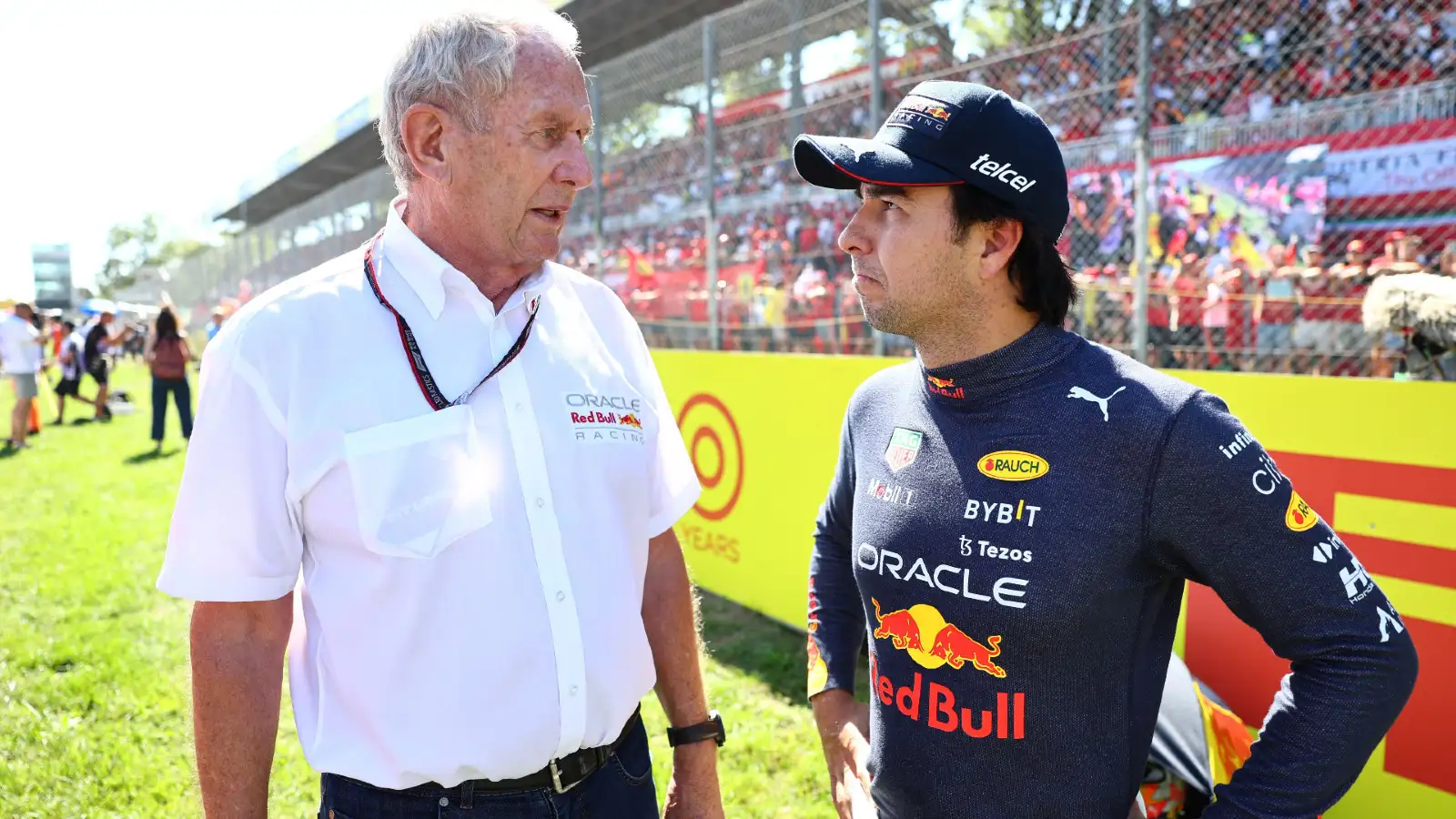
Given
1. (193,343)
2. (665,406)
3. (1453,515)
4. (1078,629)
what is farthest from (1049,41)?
(193,343)

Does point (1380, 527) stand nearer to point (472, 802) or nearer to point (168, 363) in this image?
point (472, 802)

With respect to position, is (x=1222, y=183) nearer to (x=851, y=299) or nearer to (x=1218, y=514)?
(x=851, y=299)

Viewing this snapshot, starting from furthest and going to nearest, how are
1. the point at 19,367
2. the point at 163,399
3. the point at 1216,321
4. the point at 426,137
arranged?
the point at 19,367
the point at 163,399
the point at 1216,321
the point at 426,137

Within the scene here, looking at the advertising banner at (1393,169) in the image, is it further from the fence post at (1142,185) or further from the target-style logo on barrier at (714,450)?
the target-style logo on barrier at (714,450)

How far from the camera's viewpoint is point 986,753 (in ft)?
4.73

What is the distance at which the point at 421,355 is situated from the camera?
1597 mm

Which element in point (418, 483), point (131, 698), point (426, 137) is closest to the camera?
point (418, 483)

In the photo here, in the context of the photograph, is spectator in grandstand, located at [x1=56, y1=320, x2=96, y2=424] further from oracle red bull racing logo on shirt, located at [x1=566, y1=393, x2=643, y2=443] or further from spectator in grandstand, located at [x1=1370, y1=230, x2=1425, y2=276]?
A: spectator in grandstand, located at [x1=1370, y1=230, x2=1425, y2=276]

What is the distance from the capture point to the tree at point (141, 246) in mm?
94312

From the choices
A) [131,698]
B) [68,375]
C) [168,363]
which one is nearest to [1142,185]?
[131,698]

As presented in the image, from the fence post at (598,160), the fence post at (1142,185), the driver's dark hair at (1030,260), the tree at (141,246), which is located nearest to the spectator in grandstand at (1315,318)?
the fence post at (1142,185)

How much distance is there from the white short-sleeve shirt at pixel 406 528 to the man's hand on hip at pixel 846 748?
39 cm

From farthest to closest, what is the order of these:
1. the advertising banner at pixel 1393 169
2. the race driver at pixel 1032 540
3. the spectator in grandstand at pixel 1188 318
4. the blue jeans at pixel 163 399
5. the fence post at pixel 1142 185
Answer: the blue jeans at pixel 163 399
the spectator in grandstand at pixel 1188 318
the advertising banner at pixel 1393 169
the fence post at pixel 1142 185
the race driver at pixel 1032 540

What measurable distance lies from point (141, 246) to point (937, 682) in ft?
370
